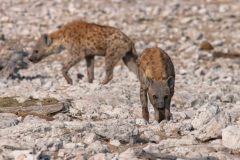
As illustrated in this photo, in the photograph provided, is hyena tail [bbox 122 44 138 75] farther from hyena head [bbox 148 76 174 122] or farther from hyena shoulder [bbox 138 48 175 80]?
hyena head [bbox 148 76 174 122]

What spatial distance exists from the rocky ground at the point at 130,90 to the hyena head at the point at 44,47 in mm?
362

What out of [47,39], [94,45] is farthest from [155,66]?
[47,39]

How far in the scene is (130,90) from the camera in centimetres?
1225

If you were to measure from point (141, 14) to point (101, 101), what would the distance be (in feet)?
34.8

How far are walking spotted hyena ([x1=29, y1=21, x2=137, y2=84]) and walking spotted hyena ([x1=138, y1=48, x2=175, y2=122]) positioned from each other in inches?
150

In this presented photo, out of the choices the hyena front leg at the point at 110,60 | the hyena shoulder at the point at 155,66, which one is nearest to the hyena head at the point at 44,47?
the hyena front leg at the point at 110,60

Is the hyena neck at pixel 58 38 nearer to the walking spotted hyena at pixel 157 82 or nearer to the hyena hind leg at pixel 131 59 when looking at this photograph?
the hyena hind leg at pixel 131 59

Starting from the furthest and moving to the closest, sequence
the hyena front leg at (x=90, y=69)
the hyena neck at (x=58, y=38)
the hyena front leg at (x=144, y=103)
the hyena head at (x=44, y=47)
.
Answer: the hyena head at (x=44, y=47) → the hyena neck at (x=58, y=38) → the hyena front leg at (x=90, y=69) → the hyena front leg at (x=144, y=103)

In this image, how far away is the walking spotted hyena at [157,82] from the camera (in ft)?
31.3

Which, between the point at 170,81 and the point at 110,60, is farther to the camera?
the point at 110,60

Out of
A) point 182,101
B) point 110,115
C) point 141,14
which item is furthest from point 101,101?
point 141,14

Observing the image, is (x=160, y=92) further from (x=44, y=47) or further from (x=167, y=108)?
(x=44, y=47)

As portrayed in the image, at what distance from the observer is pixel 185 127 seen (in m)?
8.95

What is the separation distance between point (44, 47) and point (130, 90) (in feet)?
11.2
